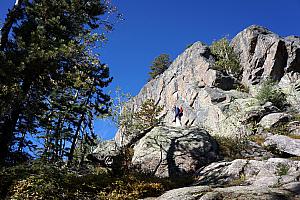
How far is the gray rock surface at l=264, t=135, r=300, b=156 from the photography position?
50.3 ft

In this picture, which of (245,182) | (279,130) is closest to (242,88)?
(279,130)

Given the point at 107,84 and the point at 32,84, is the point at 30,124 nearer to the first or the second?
the point at 32,84

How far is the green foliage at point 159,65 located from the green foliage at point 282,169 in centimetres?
5280

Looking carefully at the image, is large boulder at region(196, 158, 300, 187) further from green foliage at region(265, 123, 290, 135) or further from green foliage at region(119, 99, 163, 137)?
green foliage at region(119, 99, 163, 137)

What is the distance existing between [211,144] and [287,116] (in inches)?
390

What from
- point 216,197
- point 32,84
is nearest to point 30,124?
point 32,84

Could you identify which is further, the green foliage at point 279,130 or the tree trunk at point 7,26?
the green foliage at point 279,130

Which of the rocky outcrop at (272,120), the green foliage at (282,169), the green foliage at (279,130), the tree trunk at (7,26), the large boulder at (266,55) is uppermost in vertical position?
the large boulder at (266,55)

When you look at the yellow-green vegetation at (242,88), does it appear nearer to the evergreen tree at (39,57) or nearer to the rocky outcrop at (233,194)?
the evergreen tree at (39,57)

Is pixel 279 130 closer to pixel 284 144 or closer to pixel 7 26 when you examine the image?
pixel 284 144

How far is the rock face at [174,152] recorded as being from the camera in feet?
43.1

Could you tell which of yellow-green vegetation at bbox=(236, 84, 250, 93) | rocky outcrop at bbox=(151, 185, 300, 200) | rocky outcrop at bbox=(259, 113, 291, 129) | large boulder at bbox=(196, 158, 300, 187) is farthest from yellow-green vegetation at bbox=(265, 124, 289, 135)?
yellow-green vegetation at bbox=(236, 84, 250, 93)

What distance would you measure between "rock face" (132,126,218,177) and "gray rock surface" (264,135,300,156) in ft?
11.8

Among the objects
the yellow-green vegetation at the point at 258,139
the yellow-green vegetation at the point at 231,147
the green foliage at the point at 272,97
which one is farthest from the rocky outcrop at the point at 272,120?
the yellow-green vegetation at the point at 231,147
